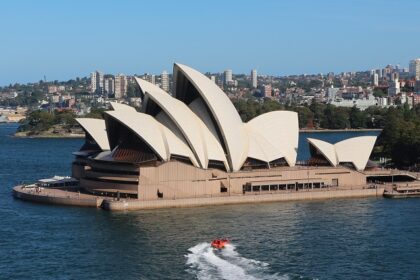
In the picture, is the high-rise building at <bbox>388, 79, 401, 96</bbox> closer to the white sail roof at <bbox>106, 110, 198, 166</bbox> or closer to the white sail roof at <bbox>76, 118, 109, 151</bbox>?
the white sail roof at <bbox>76, 118, 109, 151</bbox>

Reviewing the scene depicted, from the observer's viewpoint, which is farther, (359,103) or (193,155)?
(359,103)

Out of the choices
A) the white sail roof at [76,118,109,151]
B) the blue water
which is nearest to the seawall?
the blue water

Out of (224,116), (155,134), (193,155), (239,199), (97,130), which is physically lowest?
(239,199)

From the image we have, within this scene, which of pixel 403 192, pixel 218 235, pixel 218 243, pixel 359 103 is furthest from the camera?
pixel 359 103

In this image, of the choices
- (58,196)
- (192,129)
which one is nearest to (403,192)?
(192,129)

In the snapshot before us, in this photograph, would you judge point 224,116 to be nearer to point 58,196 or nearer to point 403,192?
point 58,196

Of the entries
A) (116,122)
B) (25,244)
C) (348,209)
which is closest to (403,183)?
(348,209)
